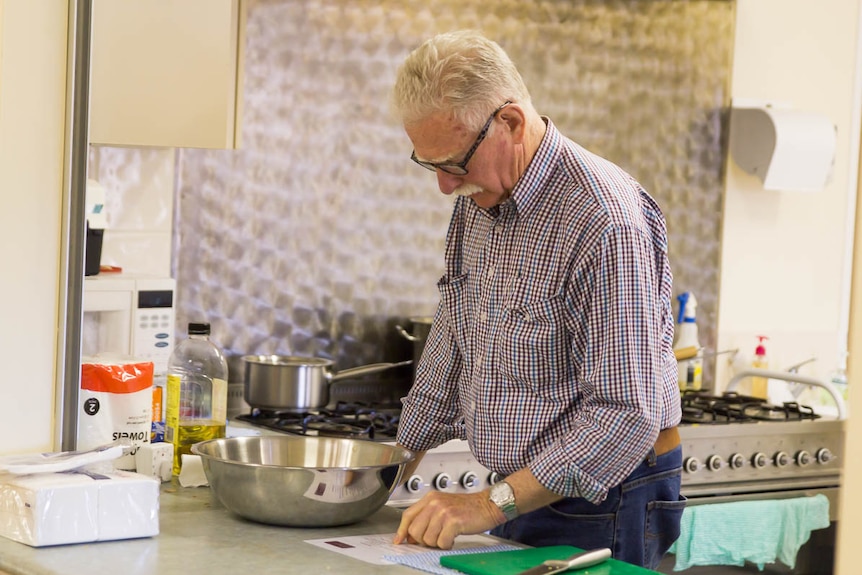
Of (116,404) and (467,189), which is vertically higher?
(467,189)

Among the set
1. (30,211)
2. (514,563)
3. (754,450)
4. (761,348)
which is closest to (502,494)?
(514,563)

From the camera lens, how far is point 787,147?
3658 millimetres

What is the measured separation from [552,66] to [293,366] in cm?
126

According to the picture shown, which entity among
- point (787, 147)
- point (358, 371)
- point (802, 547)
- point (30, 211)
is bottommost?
point (802, 547)

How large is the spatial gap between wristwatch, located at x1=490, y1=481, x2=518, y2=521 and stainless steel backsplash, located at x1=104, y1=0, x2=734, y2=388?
1.47 m

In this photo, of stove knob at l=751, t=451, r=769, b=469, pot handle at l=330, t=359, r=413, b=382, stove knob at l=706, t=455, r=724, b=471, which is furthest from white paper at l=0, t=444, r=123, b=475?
stove knob at l=751, t=451, r=769, b=469

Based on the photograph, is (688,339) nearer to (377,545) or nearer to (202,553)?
(377,545)

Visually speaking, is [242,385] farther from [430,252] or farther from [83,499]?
[83,499]

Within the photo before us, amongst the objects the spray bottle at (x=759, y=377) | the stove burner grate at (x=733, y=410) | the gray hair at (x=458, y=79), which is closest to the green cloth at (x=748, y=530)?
the stove burner grate at (x=733, y=410)

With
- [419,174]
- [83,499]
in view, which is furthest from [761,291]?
[83,499]

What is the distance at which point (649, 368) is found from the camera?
1.69 m

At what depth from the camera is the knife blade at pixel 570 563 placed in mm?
1457

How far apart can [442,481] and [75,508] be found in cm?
120

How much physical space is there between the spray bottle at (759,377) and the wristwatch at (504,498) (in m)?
2.22
